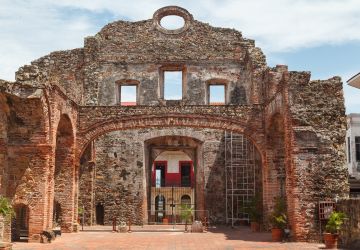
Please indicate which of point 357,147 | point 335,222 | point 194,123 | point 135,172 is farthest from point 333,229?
point 357,147

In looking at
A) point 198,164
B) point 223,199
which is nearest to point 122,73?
point 198,164

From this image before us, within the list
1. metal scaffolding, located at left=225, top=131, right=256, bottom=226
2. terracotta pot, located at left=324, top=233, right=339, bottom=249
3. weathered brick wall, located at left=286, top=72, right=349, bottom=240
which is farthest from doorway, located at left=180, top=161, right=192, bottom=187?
terracotta pot, located at left=324, top=233, right=339, bottom=249

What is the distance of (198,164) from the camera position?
84.5ft

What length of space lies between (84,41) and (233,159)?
9.30 m

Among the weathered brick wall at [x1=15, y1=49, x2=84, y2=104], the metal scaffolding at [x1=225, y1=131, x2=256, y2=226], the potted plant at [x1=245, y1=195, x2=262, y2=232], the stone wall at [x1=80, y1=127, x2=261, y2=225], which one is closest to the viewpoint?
the potted plant at [x1=245, y1=195, x2=262, y2=232]

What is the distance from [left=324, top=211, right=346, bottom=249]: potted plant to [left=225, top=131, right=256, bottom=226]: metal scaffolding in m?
10.2

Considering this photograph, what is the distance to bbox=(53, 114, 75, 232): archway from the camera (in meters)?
18.8

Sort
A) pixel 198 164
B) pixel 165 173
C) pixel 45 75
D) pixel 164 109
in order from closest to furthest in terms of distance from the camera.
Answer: pixel 45 75, pixel 164 109, pixel 198 164, pixel 165 173

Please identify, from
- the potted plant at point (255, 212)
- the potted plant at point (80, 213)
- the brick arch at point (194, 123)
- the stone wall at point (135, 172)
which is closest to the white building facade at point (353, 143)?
the stone wall at point (135, 172)

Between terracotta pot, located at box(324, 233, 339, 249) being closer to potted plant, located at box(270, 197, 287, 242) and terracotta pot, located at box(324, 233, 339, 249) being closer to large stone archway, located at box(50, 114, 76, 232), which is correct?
potted plant, located at box(270, 197, 287, 242)

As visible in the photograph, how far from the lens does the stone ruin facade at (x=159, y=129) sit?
15.3 meters

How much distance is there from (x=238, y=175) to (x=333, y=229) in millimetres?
11033

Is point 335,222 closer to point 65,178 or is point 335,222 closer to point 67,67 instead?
point 65,178

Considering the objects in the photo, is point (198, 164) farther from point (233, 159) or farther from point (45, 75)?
point (45, 75)
